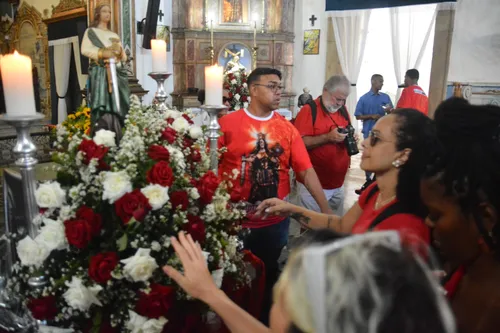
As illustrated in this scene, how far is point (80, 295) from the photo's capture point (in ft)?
4.04

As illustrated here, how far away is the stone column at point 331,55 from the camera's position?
10227 millimetres

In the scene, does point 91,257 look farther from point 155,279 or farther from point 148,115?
point 148,115

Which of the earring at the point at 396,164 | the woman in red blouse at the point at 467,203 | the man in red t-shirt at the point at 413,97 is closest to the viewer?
the woman in red blouse at the point at 467,203

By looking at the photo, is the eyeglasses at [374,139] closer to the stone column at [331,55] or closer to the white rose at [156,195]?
the white rose at [156,195]

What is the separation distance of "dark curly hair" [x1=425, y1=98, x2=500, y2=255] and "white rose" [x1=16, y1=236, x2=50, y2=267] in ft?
4.08

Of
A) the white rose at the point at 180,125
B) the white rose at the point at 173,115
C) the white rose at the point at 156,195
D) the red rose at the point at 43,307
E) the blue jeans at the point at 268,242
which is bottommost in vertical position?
the blue jeans at the point at 268,242

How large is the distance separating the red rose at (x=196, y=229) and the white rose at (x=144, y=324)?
0.28 m

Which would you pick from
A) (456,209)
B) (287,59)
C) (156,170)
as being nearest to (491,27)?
(287,59)

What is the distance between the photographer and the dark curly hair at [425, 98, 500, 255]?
3.93 feet

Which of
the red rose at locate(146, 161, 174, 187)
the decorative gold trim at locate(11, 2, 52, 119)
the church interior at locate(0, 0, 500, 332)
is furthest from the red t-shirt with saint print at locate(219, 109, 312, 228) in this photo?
the decorative gold trim at locate(11, 2, 52, 119)

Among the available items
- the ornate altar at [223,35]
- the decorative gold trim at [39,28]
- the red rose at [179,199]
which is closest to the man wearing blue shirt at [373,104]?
the ornate altar at [223,35]

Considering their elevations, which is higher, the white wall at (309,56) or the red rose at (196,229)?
the white wall at (309,56)

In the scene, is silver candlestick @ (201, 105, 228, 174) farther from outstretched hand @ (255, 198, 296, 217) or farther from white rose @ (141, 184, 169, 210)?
white rose @ (141, 184, 169, 210)

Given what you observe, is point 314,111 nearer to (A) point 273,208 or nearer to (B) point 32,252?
(A) point 273,208
